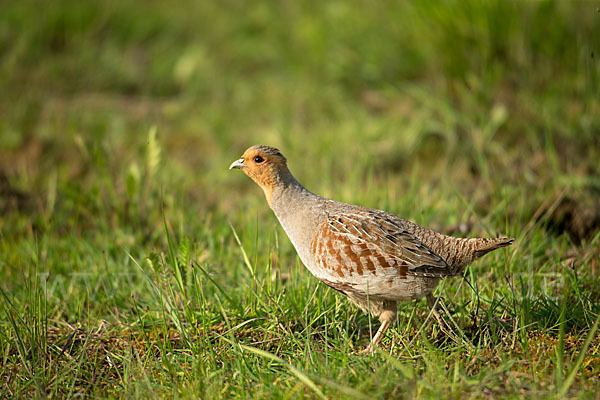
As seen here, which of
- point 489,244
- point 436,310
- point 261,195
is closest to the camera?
point 489,244

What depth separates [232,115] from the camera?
7238 mm

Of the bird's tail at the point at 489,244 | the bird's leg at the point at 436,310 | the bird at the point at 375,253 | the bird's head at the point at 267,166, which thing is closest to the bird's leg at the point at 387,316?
the bird at the point at 375,253

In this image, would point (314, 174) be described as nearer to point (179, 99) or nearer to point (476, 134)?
point (476, 134)

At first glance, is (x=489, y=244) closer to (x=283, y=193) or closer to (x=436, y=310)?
(x=436, y=310)

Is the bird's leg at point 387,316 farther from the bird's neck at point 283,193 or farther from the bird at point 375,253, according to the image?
the bird's neck at point 283,193

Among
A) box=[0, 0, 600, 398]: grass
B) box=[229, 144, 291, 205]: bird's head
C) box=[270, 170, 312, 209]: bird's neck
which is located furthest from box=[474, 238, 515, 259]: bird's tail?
box=[229, 144, 291, 205]: bird's head

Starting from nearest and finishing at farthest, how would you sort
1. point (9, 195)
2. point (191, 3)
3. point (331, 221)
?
point (331, 221)
point (9, 195)
point (191, 3)

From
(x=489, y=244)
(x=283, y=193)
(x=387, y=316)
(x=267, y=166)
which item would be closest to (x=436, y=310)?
(x=387, y=316)

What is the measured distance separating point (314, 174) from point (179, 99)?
2907 millimetres

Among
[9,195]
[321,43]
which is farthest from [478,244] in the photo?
[321,43]

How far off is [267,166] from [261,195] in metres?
2.27

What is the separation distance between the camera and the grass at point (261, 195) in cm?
279

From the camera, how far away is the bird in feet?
9.29

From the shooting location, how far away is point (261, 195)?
555 cm
